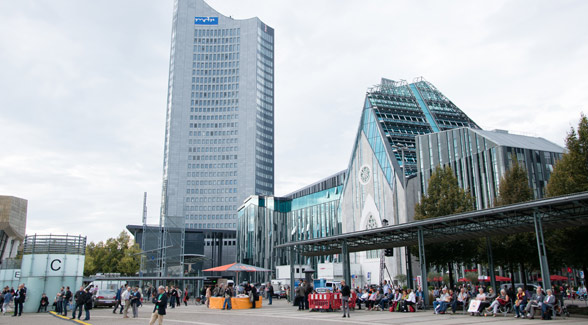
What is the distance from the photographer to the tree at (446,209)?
3416 cm

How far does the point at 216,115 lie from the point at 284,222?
76428 millimetres

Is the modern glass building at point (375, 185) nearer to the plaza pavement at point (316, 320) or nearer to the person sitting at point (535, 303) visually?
the plaza pavement at point (316, 320)

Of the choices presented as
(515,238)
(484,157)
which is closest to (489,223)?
(515,238)

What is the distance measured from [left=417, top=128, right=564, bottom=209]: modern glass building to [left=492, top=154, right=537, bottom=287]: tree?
19460 millimetres

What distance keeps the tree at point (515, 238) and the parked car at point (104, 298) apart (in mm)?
27069

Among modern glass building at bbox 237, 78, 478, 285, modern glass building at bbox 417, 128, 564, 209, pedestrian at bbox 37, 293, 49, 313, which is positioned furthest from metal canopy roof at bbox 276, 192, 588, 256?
modern glass building at bbox 417, 128, 564, 209

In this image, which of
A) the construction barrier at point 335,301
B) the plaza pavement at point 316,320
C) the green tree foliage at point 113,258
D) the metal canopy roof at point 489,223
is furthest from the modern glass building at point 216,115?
the plaza pavement at point 316,320

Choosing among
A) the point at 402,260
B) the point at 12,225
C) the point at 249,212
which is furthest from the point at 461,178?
the point at 12,225

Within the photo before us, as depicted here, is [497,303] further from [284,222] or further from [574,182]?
[284,222]

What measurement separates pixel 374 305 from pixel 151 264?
52534mm

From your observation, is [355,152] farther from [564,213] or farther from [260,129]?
[260,129]

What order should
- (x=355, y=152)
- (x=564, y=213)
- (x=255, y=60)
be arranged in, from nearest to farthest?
(x=564, y=213)
(x=355, y=152)
(x=255, y=60)

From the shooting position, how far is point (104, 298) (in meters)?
32.4

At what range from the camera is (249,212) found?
10131 cm
